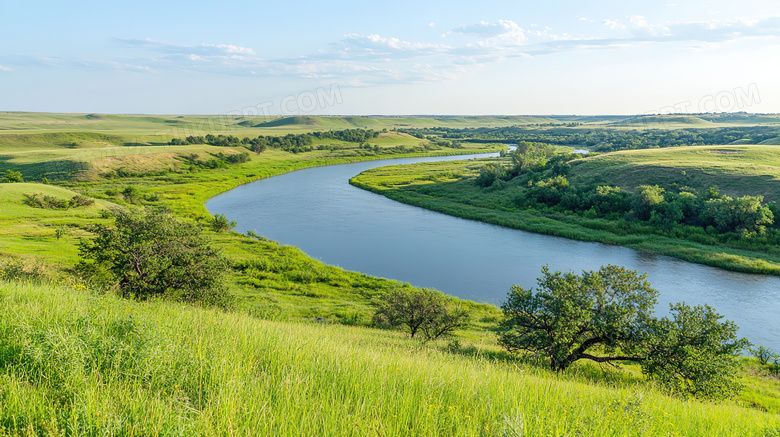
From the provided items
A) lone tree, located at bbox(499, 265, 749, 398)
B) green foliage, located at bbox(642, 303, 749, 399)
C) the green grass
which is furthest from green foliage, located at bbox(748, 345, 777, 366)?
the green grass

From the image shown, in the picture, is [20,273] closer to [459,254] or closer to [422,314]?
[422,314]

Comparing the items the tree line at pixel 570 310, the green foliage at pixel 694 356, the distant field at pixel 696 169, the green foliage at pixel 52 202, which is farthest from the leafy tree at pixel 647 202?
the green foliage at pixel 52 202

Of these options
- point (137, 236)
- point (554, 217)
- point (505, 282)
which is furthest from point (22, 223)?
point (554, 217)

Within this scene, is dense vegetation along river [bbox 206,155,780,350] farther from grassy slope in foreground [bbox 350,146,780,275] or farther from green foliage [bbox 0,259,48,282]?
green foliage [bbox 0,259,48,282]

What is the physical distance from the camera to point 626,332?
13086mm

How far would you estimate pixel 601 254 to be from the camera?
1357 inches

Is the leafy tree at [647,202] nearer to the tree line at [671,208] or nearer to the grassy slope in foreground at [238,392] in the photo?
the tree line at [671,208]

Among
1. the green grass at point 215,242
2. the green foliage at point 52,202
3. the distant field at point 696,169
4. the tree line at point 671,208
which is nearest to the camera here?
the green grass at point 215,242

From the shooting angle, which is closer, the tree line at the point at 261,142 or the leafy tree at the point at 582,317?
the leafy tree at the point at 582,317

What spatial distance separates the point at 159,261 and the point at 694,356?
17433 millimetres

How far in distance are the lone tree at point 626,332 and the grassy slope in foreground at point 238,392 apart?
25.7ft

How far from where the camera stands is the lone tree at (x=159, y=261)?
1462 cm

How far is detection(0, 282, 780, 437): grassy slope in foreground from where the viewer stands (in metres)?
2.84

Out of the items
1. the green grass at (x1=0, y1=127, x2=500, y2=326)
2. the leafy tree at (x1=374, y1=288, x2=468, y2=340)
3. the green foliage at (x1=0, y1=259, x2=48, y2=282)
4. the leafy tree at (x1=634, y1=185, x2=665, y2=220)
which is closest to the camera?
the green foliage at (x1=0, y1=259, x2=48, y2=282)
